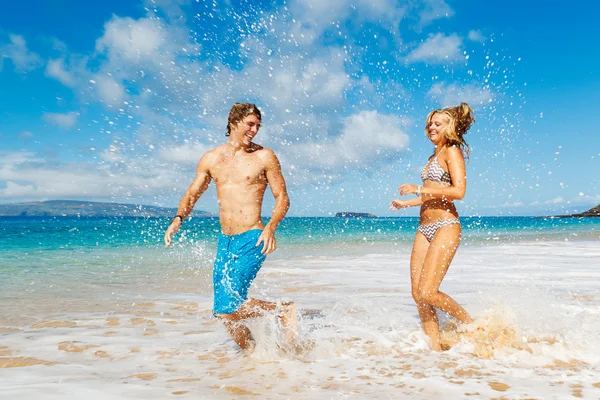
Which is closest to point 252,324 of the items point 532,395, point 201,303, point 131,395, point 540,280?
point 131,395

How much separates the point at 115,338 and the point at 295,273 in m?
7.20

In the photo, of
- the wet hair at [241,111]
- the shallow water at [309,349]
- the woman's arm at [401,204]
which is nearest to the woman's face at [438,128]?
the woman's arm at [401,204]

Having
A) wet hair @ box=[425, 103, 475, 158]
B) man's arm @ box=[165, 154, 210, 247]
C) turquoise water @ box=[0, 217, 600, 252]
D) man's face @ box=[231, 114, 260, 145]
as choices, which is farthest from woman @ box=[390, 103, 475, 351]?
turquoise water @ box=[0, 217, 600, 252]

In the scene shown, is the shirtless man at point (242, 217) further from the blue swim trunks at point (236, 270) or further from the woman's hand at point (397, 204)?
the woman's hand at point (397, 204)

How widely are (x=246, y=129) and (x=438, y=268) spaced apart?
228 cm

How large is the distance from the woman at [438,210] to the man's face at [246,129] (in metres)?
1.53

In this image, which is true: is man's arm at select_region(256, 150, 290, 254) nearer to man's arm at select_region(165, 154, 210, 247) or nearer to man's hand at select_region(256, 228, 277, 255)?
man's hand at select_region(256, 228, 277, 255)

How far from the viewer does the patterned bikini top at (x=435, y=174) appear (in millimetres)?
4863

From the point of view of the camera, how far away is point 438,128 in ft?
16.2

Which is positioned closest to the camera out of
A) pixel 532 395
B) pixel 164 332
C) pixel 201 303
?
pixel 532 395

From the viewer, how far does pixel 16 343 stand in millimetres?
5652

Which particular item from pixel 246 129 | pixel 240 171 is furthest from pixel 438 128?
pixel 240 171

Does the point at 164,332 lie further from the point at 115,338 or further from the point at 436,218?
the point at 436,218

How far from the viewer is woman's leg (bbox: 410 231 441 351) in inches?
193
